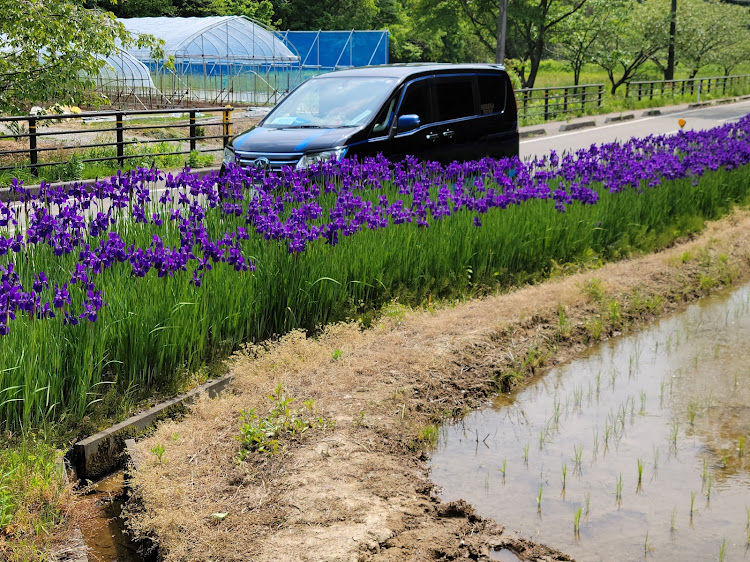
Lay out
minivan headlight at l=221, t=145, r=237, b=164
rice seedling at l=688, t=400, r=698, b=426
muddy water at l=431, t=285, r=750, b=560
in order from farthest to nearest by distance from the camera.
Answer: minivan headlight at l=221, t=145, r=237, b=164
rice seedling at l=688, t=400, r=698, b=426
muddy water at l=431, t=285, r=750, b=560

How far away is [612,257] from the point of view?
9648 mm

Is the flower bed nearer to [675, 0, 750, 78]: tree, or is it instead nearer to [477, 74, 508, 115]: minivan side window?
[477, 74, 508, 115]: minivan side window

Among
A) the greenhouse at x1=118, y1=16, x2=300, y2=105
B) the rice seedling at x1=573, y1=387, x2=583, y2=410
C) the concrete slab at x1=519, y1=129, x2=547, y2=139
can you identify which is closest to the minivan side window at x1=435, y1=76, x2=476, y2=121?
the rice seedling at x1=573, y1=387, x2=583, y2=410

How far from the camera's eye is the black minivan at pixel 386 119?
34.4 ft

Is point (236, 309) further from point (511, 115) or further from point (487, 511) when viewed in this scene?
point (511, 115)

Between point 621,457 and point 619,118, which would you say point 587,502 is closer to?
point 621,457

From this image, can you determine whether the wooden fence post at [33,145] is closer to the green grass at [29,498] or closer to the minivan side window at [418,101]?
the minivan side window at [418,101]

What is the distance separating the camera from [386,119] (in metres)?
11.0

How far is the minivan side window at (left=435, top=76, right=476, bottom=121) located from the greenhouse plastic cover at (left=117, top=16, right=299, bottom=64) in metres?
27.3

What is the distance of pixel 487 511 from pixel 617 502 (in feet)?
2.11

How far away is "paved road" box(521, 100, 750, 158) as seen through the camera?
2284 cm

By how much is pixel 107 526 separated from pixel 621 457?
2689 millimetres

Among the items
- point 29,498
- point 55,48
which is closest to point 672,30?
point 55,48

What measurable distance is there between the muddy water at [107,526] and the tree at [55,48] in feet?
35.9
